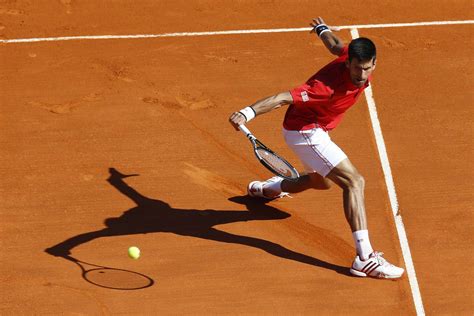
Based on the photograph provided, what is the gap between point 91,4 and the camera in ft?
54.2

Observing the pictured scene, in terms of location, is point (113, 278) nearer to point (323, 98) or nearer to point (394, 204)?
point (323, 98)

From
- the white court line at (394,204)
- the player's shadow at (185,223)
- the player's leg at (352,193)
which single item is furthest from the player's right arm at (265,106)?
the white court line at (394,204)

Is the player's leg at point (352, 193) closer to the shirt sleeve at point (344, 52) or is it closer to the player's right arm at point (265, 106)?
the player's right arm at point (265, 106)

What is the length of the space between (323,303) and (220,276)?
1108 millimetres

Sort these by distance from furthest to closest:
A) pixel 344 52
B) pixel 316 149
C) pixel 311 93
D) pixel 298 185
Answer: pixel 298 185, pixel 344 52, pixel 316 149, pixel 311 93

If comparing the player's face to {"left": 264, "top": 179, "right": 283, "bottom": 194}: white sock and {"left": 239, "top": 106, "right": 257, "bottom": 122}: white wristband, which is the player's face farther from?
{"left": 264, "top": 179, "right": 283, "bottom": 194}: white sock

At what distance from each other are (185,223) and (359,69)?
269cm

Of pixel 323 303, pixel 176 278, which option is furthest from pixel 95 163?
pixel 323 303

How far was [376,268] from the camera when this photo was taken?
11.7 metres

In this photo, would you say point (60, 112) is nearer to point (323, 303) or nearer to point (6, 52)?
point (6, 52)

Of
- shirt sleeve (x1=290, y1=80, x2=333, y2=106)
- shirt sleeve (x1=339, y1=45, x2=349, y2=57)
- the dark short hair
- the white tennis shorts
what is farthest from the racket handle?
shirt sleeve (x1=339, y1=45, x2=349, y2=57)

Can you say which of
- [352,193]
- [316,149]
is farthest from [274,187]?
[352,193]

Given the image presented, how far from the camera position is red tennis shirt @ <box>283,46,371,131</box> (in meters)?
11.5

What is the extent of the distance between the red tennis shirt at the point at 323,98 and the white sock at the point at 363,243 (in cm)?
114
